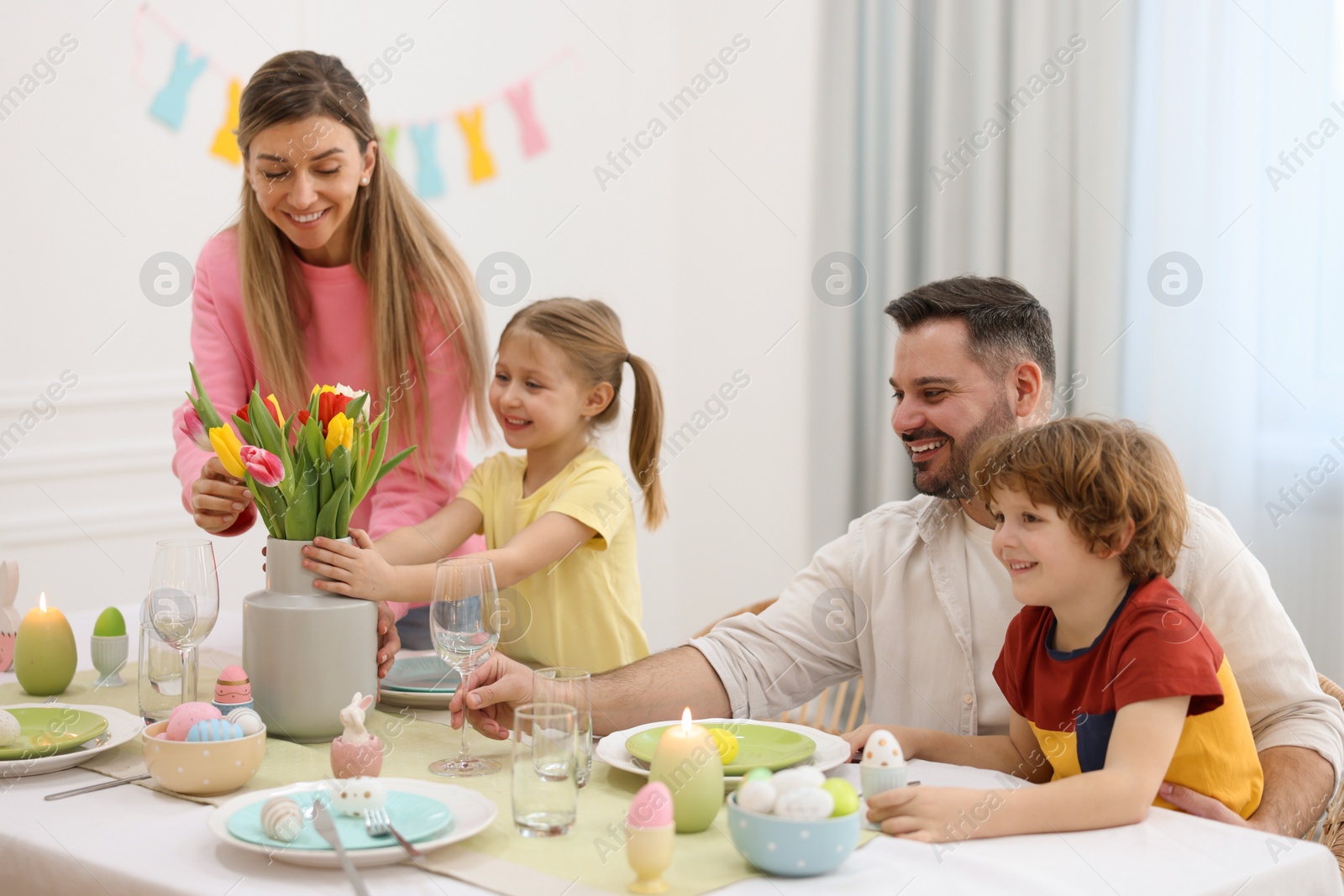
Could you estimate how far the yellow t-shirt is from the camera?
2.04 m

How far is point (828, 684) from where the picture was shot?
6.40 ft

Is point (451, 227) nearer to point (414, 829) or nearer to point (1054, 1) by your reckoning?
point (1054, 1)

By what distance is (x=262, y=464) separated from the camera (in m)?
1.48

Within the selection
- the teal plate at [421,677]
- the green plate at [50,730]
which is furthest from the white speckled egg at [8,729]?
the teal plate at [421,677]

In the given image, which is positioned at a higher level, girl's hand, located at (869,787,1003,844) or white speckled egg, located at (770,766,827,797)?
white speckled egg, located at (770,766,827,797)

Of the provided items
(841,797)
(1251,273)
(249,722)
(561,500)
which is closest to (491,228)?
(561,500)

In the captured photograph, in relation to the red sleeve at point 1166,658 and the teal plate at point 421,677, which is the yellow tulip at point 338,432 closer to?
the teal plate at point 421,677

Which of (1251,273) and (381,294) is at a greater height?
(1251,273)

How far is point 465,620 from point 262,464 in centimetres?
31

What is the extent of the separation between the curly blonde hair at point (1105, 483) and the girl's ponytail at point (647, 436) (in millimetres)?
870

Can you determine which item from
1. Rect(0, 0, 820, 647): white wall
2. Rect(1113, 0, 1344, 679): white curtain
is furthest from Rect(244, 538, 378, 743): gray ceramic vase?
Rect(1113, 0, 1344, 679): white curtain

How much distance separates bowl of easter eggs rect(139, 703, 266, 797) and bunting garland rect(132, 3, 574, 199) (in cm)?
197

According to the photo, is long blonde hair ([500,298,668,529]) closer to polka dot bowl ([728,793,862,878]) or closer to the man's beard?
the man's beard

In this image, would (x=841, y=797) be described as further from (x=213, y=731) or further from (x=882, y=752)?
(x=213, y=731)
